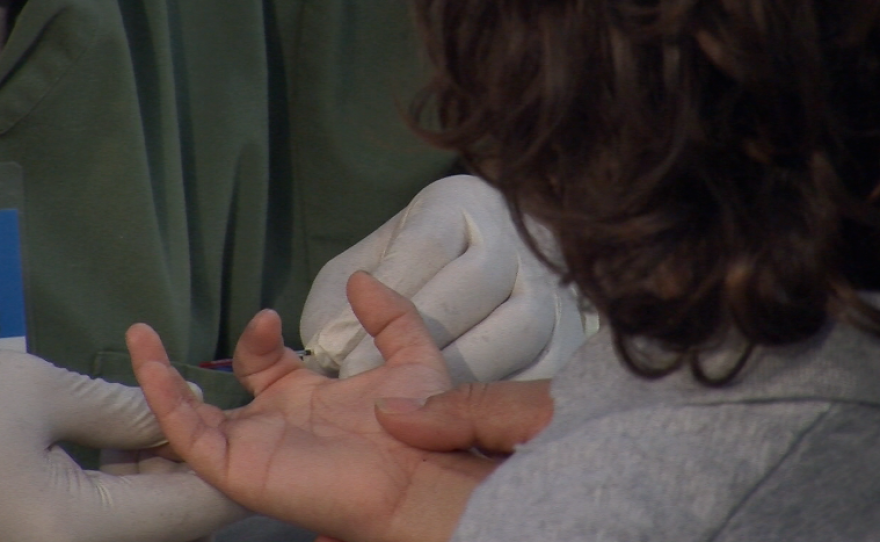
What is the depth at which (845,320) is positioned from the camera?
0.43 m

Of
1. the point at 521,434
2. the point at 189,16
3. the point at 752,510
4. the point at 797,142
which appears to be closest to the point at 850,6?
the point at 797,142

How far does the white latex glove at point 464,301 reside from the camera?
82 cm

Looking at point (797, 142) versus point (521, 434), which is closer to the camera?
point (797, 142)

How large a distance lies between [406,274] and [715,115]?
445 millimetres

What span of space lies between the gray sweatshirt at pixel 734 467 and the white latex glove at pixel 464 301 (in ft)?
1.10

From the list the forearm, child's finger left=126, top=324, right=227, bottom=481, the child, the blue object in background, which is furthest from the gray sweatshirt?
the blue object in background

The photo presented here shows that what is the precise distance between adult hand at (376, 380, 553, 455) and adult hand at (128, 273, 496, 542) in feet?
0.04

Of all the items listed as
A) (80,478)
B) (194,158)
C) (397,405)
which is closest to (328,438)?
(397,405)

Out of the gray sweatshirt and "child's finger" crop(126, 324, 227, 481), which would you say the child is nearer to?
the gray sweatshirt

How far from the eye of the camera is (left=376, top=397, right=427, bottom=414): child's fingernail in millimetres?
658

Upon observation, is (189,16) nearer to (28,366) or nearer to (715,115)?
(28,366)

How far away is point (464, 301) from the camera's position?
2.68 ft

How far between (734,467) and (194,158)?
0.58m

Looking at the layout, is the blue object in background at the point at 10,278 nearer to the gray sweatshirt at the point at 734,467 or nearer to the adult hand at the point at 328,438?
the adult hand at the point at 328,438
